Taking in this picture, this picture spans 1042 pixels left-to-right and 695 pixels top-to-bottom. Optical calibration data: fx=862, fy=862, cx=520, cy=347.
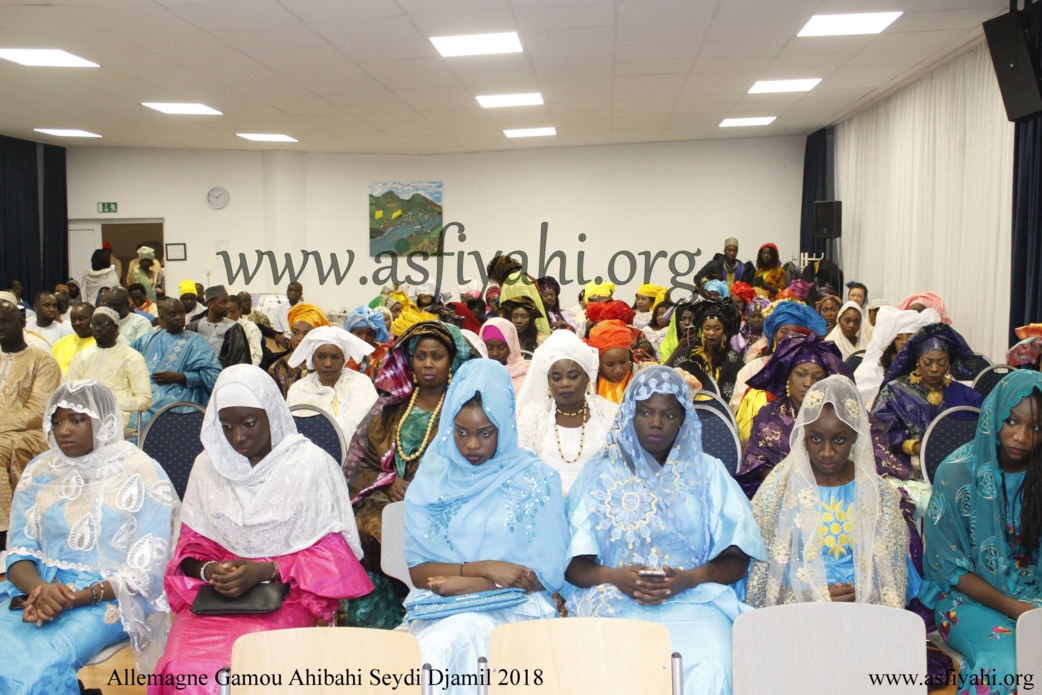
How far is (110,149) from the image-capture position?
1406cm

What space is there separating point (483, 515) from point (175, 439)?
1.98 meters

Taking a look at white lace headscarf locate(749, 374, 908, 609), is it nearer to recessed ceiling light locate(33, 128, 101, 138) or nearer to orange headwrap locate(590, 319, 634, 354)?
orange headwrap locate(590, 319, 634, 354)

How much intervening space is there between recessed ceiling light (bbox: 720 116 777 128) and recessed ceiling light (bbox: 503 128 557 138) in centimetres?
236

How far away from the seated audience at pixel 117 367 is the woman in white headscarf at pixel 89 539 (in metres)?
2.23

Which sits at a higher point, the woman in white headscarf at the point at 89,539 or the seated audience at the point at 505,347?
the seated audience at the point at 505,347

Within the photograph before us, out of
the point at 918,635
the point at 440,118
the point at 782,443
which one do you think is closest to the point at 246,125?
the point at 440,118

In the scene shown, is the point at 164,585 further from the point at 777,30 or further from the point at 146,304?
the point at 146,304

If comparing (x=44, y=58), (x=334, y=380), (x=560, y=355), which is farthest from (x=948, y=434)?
(x=44, y=58)

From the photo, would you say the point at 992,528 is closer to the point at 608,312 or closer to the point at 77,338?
the point at 608,312

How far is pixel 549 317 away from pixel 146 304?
5.30 metres

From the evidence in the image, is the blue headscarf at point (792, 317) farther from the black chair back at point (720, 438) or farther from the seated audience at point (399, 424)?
the seated audience at point (399, 424)

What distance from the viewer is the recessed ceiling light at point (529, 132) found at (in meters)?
12.1

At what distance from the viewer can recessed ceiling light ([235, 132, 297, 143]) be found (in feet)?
39.8

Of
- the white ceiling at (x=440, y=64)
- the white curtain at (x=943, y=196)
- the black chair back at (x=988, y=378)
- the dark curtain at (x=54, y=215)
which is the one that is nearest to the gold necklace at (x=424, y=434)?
the black chair back at (x=988, y=378)
